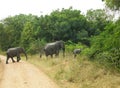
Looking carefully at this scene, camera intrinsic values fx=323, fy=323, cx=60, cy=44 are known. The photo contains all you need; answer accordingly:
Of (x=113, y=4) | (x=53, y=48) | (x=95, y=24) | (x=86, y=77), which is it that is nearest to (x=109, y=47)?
(x=113, y=4)

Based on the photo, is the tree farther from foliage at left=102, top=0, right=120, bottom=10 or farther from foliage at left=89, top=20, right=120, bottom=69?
foliage at left=102, top=0, right=120, bottom=10

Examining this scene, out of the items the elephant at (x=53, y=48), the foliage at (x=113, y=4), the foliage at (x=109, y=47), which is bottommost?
the elephant at (x=53, y=48)

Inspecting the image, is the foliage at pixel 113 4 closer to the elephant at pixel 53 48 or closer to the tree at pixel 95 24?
the elephant at pixel 53 48

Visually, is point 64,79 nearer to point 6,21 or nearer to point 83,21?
point 83,21

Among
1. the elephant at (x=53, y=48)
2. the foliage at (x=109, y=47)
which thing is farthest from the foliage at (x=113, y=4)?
the elephant at (x=53, y=48)

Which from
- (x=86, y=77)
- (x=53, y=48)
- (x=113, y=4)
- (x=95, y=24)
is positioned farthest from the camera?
(x=95, y=24)

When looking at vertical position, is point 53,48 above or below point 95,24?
below

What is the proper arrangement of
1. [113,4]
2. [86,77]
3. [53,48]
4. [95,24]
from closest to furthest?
[86,77], [113,4], [53,48], [95,24]

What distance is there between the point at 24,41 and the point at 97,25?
16.7 meters

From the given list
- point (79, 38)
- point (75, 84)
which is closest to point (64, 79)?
point (75, 84)

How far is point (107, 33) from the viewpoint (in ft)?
63.4

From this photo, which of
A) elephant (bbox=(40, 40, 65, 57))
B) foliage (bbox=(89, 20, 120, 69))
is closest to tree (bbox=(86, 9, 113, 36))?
elephant (bbox=(40, 40, 65, 57))

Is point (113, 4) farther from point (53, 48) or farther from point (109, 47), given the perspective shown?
point (53, 48)

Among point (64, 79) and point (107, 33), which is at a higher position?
point (107, 33)
